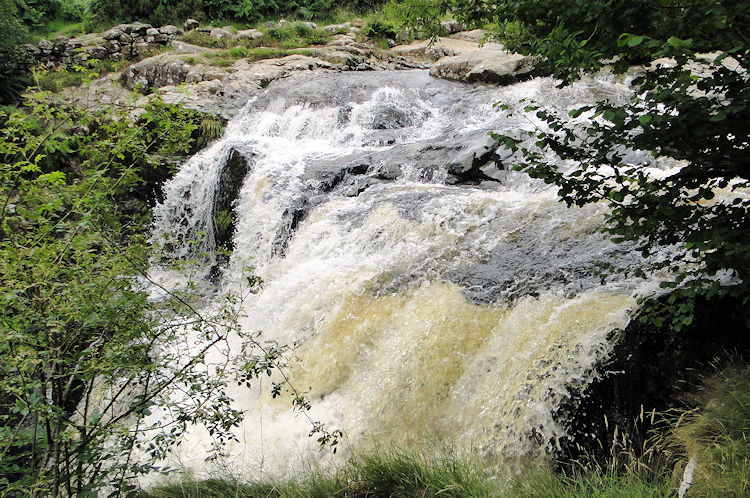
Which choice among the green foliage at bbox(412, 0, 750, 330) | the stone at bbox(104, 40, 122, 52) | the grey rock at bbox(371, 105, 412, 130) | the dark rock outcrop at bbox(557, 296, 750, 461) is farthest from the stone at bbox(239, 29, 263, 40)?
the dark rock outcrop at bbox(557, 296, 750, 461)

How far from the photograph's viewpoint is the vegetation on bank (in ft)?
8.16

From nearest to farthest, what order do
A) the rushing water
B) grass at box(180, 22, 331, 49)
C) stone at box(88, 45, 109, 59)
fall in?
the rushing water
stone at box(88, 45, 109, 59)
grass at box(180, 22, 331, 49)

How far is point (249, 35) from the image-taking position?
1678 centimetres

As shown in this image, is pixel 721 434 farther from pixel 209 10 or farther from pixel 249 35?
pixel 209 10

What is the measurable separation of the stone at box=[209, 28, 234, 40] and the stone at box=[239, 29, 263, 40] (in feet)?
0.88

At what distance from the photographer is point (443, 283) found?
192 inches

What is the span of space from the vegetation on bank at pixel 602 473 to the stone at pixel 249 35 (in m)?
16.3

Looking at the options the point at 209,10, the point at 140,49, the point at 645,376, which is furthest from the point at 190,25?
the point at 645,376

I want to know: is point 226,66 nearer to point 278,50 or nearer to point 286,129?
point 278,50

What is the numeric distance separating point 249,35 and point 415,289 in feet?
49.2

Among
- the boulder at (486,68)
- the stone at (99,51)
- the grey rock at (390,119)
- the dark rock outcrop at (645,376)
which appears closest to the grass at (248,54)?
the stone at (99,51)

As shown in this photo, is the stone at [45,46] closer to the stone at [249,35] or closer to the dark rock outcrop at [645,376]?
the stone at [249,35]

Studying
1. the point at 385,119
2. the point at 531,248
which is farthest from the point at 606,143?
the point at 385,119

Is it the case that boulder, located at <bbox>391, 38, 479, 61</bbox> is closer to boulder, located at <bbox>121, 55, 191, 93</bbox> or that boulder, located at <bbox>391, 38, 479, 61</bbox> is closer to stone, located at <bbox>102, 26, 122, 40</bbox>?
boulder, located at <bbox>121, 55, 191, 93</bbox>
